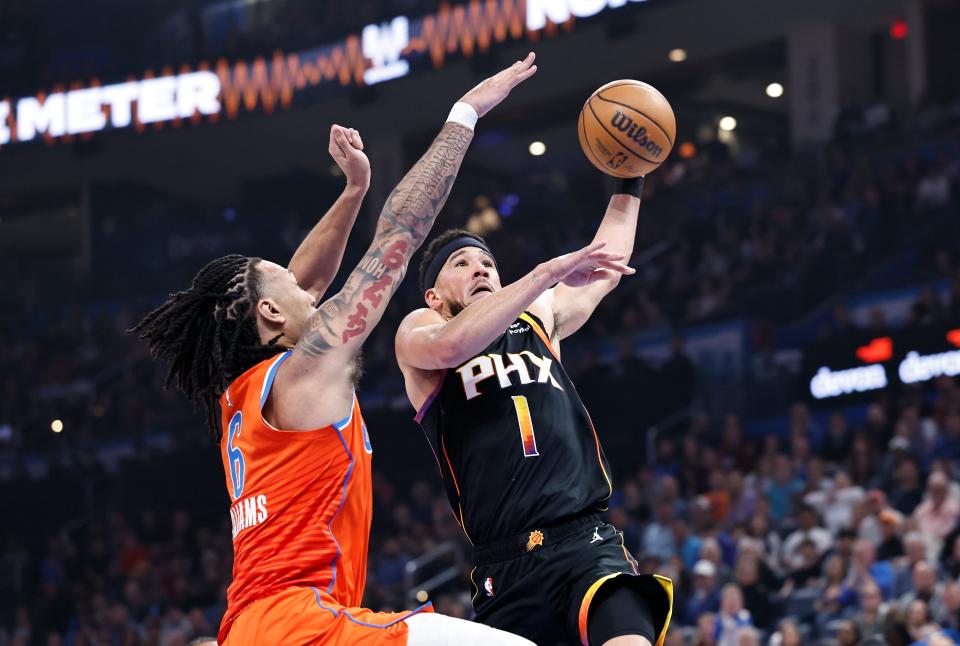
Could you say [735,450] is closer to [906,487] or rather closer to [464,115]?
[906,487]

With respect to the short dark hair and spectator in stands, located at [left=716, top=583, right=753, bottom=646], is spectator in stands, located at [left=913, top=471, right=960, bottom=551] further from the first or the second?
the short dark hair

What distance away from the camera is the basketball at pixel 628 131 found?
5.41 m

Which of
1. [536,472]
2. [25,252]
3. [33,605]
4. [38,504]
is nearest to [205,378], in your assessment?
[536,472]

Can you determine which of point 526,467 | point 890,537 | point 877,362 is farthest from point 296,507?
point 877,362

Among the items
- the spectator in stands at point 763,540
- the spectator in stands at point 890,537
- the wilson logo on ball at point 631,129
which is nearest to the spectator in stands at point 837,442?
the spectator in stands at point 763,540

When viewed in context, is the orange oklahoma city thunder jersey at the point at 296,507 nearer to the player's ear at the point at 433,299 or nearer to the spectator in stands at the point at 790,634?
the player's ear at the point at 433,299

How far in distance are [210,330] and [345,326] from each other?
0.67 m

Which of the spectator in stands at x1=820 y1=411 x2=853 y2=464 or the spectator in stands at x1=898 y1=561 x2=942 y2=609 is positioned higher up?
the spectator in stands at x1=820 y1=411 x2=853 y2=464

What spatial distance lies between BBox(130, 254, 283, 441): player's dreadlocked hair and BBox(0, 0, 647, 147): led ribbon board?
16175 millimetres

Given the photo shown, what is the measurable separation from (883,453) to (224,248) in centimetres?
1666

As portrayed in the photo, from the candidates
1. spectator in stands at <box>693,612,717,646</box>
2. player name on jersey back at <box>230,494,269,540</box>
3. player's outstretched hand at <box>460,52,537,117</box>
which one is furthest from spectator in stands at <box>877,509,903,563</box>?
player name on jersey back at <box>230,494,269,540</box>

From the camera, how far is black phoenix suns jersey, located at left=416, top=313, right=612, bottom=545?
4777 mm

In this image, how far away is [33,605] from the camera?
18.8m

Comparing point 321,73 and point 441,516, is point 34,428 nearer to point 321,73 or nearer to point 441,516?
point 321,73
